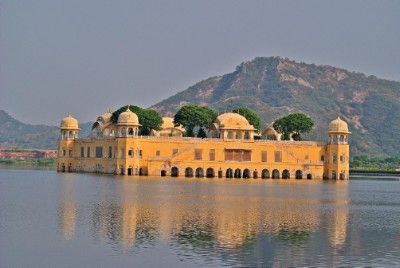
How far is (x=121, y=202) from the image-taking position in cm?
3562

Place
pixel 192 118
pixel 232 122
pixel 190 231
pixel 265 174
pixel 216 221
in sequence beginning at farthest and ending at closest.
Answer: pixel 192 118
pixel 265 174
pixel 232 122
pixel 216 221
pixel 190 231

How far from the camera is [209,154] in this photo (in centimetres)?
7162

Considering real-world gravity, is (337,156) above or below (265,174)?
above

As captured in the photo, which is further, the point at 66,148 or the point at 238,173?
the point at 66,148

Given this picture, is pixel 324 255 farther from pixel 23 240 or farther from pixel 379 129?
pixel 379 129

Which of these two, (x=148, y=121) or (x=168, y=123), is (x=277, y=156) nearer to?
(x=148, y=121)

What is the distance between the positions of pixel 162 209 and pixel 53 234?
9281 millimetres

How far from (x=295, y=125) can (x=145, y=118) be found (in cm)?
1572

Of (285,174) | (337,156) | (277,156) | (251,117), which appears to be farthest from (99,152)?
(337,156)

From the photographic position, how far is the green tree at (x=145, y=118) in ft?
253

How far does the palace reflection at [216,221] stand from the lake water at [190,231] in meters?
0.03

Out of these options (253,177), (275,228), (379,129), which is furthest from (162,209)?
(379,129)

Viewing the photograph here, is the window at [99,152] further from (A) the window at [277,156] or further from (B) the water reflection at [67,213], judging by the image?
(B) the water reflection at [67,213]

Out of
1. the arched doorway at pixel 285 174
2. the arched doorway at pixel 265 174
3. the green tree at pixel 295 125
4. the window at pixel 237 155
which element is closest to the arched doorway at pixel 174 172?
the window at pixel 237 155
